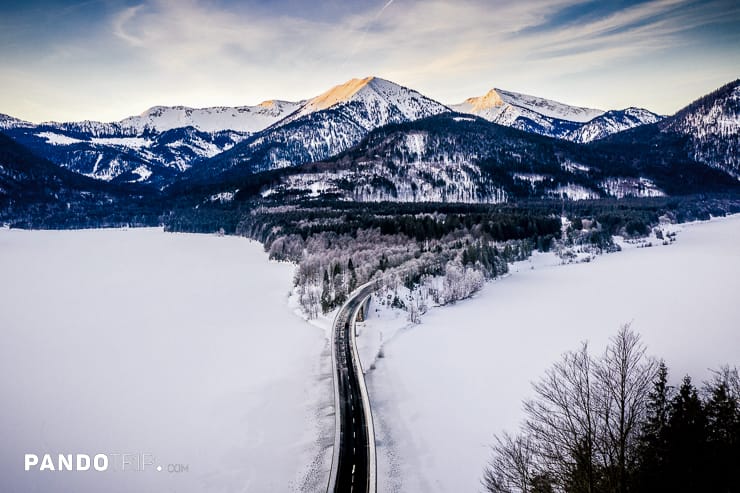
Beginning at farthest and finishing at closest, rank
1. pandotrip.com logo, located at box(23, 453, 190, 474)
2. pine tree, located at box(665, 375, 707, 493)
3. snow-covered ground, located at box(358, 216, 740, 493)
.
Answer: snow-covered ground, located at box(358, 216, 740, 493), pandotrip.com logo, located at box(23, 453, 190, 474), pine tree, located at box(665, 375, 707, 493)

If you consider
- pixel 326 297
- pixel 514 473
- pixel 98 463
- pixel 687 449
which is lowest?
pixel 98 463

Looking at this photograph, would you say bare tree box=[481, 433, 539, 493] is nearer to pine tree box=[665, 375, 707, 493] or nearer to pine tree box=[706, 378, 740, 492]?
pine tree box=[665, 375, 707, 493]

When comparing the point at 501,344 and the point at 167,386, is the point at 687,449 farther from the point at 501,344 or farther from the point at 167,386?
the point at 167,386

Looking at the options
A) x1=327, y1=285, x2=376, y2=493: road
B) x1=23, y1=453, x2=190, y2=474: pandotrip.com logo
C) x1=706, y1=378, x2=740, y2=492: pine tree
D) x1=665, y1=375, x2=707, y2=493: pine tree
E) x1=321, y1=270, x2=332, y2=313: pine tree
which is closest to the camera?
x1=706, y1=378, x2=740, y2=492: pine tree

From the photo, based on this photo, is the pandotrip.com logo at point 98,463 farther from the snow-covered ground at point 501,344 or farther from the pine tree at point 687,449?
the pine tree at point 687,449

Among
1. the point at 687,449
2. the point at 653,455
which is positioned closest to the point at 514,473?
the point at 653,455

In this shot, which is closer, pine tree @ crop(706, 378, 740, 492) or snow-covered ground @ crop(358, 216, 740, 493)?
pine tree @ crop(706, 378, 740, 492)

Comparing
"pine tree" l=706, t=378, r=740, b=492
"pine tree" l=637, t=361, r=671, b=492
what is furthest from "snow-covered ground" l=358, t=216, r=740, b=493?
"pine tree" l=706, t=378, r=740, b=492
